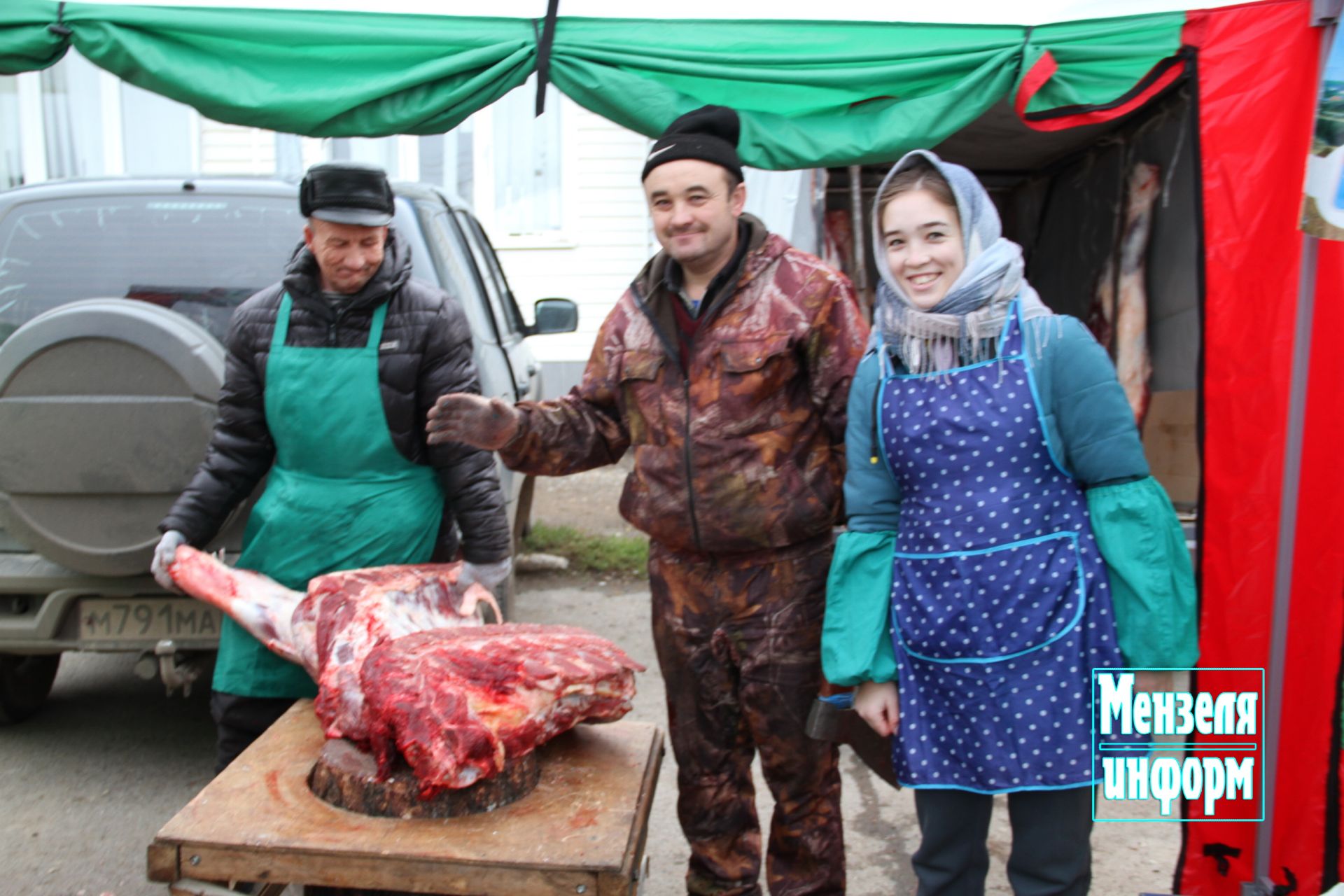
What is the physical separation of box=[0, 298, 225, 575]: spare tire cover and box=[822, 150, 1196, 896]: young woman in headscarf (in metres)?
2.19

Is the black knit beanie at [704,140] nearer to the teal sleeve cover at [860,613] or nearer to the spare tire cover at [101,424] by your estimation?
the teal sleeve cover at [860,613]

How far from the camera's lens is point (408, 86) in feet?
10.2

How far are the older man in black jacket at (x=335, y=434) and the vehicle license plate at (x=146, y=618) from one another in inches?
19.1

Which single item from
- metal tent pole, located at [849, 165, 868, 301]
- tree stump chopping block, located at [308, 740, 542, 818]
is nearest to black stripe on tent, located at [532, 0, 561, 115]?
tree stump chopping block, located at [308, 740, 542, 818]

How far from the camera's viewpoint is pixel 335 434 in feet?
10.1

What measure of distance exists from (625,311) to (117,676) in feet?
12.8

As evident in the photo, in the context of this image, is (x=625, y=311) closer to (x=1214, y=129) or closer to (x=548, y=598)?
(x=1214, y=129)

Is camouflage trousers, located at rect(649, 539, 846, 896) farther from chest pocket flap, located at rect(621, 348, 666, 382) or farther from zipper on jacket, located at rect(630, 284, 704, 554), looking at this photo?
chest pocket flap, located at rect(621, 348, 666, 382)

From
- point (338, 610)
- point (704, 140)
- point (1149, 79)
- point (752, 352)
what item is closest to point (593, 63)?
point (704, 140)

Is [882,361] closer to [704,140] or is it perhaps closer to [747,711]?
[704,140]

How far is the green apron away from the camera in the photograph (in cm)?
308

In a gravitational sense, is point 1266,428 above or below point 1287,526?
above

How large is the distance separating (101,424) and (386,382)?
39.7 inches

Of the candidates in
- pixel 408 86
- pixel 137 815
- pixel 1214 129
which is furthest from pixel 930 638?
pixel 137 815
